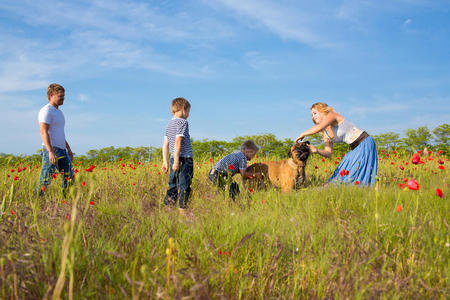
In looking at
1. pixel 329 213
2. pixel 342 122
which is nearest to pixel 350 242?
pixel 329 213

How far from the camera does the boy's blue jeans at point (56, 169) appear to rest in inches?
234

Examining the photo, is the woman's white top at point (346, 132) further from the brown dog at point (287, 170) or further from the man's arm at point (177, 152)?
the man's arm at point (177, 152)

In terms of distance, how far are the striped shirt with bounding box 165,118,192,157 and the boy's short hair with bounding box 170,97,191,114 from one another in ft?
0.70

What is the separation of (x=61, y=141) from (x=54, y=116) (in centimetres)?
50

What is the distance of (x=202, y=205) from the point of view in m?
5.16

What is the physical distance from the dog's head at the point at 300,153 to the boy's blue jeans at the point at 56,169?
13.7ft

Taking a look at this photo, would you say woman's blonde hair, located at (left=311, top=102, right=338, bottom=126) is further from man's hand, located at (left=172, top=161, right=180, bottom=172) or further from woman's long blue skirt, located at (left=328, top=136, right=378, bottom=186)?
man's hand, located at (left=172, top=161, right=180, bottom=172)

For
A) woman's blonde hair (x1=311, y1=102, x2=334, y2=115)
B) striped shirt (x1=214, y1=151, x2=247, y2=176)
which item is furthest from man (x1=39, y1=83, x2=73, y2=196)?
woman's blonde hair (x1=311, y1=102, x2=334, y2=115)

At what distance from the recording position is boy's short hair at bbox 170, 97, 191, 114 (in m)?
5.57

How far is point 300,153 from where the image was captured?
605cm

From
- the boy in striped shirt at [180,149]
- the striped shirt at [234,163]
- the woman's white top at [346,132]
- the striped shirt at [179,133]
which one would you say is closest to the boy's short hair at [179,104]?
the boy in striped shirt at [180,149]

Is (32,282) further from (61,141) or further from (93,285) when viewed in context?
(61,141)

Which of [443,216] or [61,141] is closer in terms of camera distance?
[443,216]

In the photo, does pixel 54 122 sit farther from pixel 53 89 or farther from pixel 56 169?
pixel 56 169
